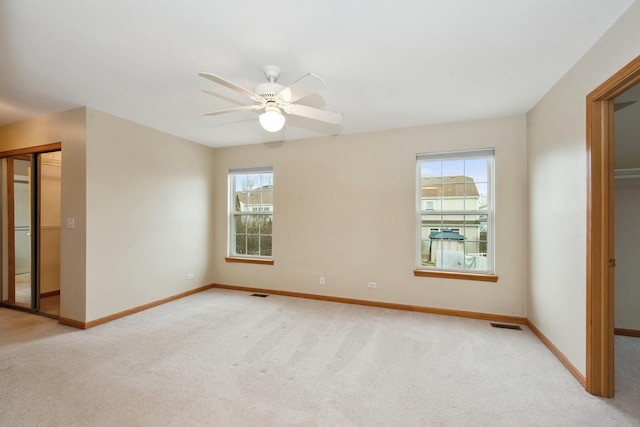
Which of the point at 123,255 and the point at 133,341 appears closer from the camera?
the point at 133,341

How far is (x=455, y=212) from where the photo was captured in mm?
3670

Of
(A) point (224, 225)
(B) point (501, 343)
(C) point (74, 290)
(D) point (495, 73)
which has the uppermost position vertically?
(D) point (495, 73)

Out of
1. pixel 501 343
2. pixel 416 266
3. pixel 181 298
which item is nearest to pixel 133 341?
pixel 181 298

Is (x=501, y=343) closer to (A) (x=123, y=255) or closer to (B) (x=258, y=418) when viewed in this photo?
(B) (x=258, y=418)

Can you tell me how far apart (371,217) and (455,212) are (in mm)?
1080

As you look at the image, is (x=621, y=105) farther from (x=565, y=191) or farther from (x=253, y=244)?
(x=253, y=244)

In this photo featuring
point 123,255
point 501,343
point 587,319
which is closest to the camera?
point 587,319

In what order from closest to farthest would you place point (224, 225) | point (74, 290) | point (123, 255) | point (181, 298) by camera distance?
point (74, 290) → point (123, 255) → point (181, 298) → point (224, 225)

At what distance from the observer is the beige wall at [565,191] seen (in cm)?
189

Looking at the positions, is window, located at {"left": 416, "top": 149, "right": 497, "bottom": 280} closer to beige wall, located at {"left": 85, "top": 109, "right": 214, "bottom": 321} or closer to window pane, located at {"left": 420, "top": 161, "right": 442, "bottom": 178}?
window pane, located at {"left": 420, "top": 161, "right": 442, "bottom": 178}

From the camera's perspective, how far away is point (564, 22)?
1746 millimetres

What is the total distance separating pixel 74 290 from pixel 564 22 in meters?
4.99

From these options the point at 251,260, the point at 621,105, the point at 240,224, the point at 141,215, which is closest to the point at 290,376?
the point at 251,260

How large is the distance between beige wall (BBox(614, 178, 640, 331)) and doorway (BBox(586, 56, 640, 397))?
1322 millimetres
